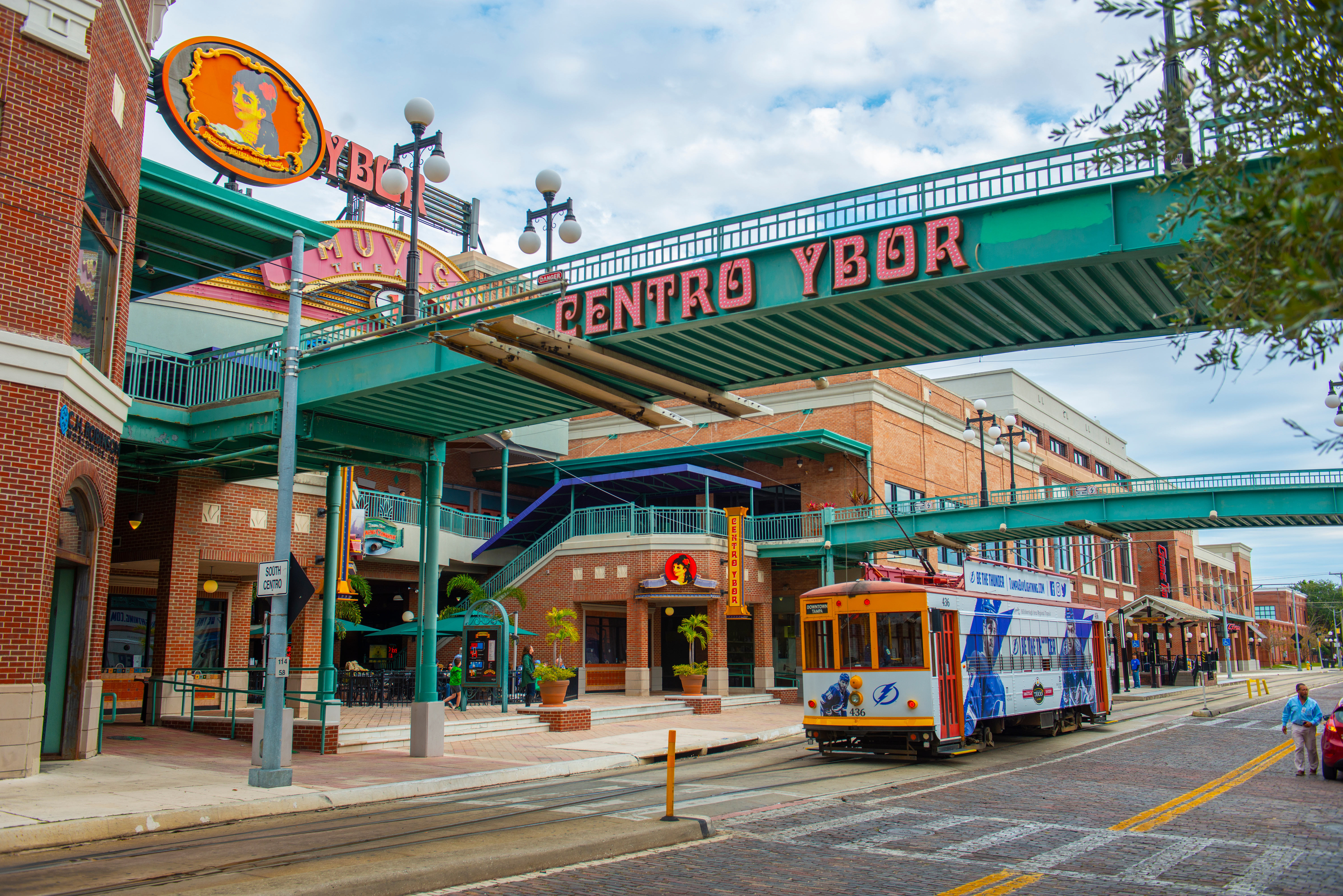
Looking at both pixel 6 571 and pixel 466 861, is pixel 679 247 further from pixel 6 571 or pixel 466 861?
pixel 6 571

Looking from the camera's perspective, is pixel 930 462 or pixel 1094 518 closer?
pixel 1094 518

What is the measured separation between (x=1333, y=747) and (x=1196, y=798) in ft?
11.7

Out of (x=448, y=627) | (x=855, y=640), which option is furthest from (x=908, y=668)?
(x=448, y=627)

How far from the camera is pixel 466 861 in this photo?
8.76 metres

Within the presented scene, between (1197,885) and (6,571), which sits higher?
(6,571)

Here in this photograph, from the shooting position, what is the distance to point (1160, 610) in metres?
45.1

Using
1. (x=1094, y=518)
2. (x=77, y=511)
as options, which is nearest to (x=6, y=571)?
(x=77, y=511)

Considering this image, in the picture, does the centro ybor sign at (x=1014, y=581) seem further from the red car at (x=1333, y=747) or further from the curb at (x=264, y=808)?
the curb at (x=264, y=808)

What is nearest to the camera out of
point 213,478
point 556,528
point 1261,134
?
point 1261,134

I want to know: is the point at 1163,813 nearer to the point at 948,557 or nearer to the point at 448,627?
the point at 448,627

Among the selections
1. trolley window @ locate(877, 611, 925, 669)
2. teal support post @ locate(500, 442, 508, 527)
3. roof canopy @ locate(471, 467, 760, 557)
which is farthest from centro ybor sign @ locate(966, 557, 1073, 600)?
teal support post @ locate(500, 442, 508, 527)

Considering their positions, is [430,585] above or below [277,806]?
above

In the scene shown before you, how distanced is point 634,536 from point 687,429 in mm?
13175

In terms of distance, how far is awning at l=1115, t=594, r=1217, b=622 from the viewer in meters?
44.6
